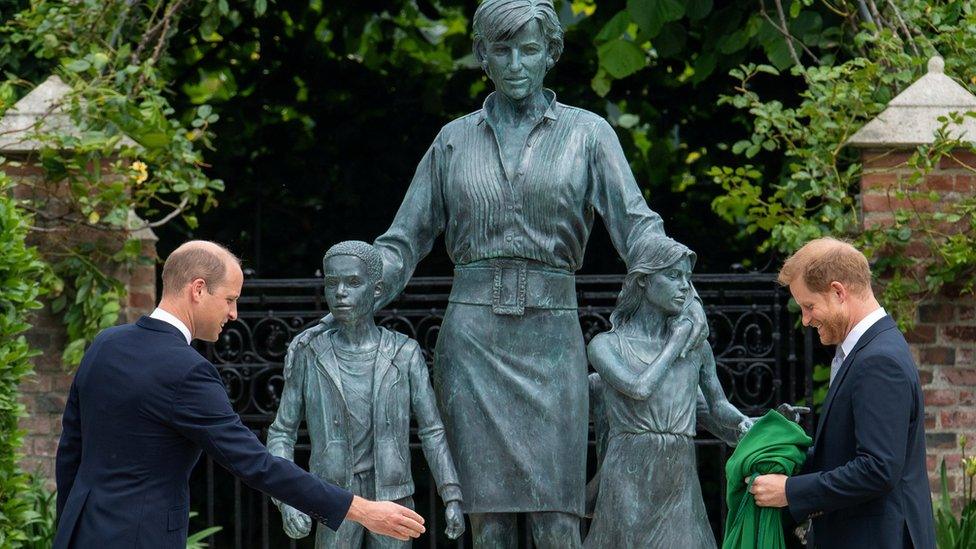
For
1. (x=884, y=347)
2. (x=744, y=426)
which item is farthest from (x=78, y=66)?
(x=884, y=347)

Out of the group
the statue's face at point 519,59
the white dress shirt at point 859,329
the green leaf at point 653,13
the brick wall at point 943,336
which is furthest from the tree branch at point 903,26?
the white dress shirt at point 859,329

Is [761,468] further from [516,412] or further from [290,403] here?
[290,403]

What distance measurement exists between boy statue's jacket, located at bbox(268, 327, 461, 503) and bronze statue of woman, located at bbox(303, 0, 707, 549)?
0.41 feet

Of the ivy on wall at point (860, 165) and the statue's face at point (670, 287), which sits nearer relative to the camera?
the statue's face at point (670, 287)

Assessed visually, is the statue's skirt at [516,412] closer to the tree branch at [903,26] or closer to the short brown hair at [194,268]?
the short brown hair at [194,268]

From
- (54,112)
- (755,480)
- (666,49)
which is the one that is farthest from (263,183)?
(755,480)

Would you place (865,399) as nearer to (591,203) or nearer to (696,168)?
(591,203)

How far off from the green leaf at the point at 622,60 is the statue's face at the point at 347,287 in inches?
127

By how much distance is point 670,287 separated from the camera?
4.34m

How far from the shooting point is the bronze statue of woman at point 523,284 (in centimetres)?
451

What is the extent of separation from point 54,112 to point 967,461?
13.6ft

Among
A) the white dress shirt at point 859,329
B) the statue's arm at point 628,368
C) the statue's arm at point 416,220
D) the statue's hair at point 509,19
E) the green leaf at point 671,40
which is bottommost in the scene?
the statue's arm at point 628,368

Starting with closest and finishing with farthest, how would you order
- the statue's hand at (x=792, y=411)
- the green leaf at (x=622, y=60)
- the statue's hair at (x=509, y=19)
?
1. the statue's hand at (x=792, y=411)
2. the statue's hair at (x=509, y=19)
3. the green leaf at (x=622, y=60)

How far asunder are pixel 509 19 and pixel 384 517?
4.80 ft
